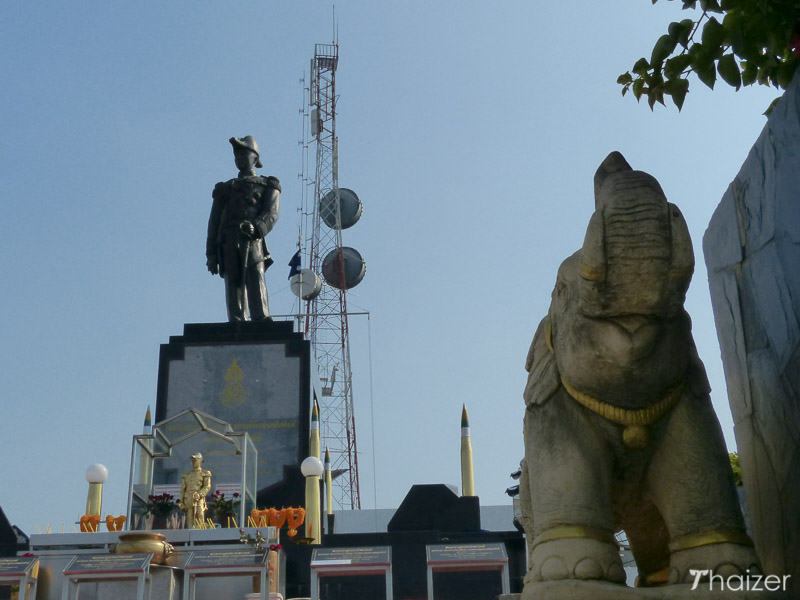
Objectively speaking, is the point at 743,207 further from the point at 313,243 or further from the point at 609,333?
the point at 313,243

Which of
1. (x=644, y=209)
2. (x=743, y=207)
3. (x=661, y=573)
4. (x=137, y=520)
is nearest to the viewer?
(x=644, y=209)

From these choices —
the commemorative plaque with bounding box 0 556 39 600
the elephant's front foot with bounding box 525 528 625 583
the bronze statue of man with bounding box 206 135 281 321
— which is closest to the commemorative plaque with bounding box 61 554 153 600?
the commemorative plaque with bounding box 0 556 39 600

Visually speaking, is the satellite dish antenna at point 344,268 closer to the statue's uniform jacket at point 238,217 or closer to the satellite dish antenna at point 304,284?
the satellite dish antenna at point 304,284

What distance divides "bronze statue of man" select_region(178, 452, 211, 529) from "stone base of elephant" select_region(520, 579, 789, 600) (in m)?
10.6

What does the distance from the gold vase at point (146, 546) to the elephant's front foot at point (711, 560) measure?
8410 mm

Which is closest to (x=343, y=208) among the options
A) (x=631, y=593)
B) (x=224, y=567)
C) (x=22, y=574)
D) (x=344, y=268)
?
(x=344, y=268)

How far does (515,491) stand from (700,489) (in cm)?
1069

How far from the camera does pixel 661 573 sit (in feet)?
12.1

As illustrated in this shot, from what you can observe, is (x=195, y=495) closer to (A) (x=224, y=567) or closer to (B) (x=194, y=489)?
(B) (x=194, y=489)

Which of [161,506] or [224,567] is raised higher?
[161,506]

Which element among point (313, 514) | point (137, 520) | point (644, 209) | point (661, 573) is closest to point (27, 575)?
point (137, 520)

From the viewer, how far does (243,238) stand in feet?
60.9

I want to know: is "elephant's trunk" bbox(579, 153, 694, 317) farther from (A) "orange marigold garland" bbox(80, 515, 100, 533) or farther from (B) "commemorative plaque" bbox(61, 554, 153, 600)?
(A) "orange marigold garland" bbox(80, 515, 100, 533)

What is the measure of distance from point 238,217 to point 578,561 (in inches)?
647
